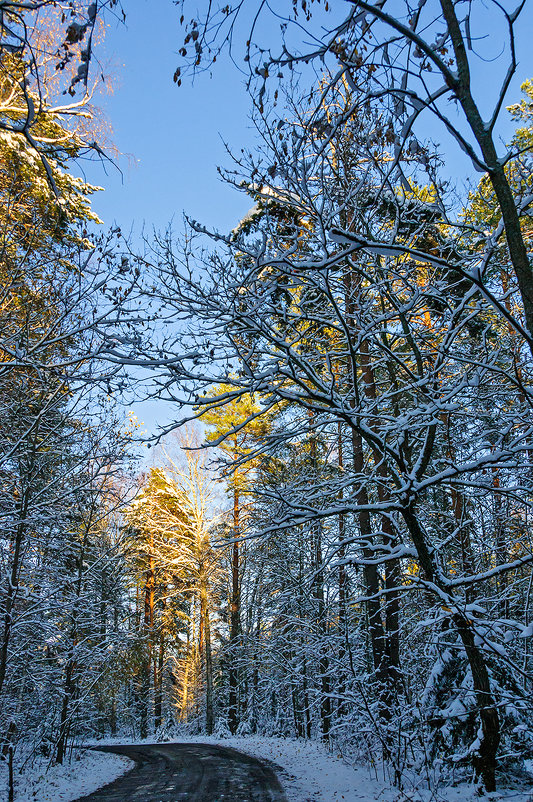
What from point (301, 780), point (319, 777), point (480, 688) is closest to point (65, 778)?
point (301, 780)

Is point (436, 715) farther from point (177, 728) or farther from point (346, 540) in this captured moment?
point (177, 728)

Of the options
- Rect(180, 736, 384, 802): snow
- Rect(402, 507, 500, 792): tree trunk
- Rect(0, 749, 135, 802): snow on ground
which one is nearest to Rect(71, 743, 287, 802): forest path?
Rect(180, 736, 384, 802): snow

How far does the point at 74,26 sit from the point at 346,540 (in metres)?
4.84

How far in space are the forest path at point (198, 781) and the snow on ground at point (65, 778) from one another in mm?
443

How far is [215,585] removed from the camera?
20703mm

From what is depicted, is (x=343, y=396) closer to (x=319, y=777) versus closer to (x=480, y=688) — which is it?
(x=480, y=688)

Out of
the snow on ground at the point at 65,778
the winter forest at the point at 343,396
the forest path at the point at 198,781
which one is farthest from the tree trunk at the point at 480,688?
the snow on ground at the point at 65,778

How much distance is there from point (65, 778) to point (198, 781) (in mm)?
3970

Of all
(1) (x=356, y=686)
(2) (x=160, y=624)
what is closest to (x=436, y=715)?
(1) (x=356, y=686)

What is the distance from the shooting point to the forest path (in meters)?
7.14

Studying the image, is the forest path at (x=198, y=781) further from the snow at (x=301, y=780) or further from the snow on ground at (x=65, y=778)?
the snow on ground at (x=65, y=778)

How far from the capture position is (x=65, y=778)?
1039 centimetres

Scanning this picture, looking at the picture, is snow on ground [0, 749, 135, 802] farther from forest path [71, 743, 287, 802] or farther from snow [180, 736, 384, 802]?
snow [180, 736, 384, 802]

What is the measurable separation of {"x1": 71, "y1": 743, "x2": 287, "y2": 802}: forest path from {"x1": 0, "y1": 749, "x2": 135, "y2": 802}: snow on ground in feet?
1.45
